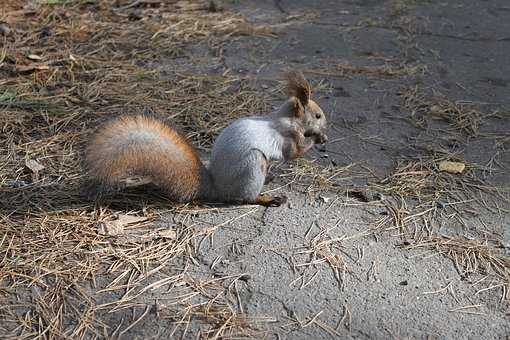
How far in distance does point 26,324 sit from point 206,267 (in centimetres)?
49

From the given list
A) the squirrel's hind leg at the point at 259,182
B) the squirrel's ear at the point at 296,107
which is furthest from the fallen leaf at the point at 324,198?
the squirrel's ear at the point at 296,107

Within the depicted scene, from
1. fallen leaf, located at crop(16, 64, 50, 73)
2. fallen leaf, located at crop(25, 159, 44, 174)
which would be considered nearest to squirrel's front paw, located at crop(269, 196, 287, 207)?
fallen leaf, located at crop(25, 159, 44, 174)

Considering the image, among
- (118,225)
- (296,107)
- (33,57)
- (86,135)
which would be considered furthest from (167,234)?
(33,57)

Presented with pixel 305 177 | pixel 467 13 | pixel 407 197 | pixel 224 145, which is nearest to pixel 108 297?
pixel 224 145

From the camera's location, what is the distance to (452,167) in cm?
226

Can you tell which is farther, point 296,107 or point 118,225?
point 296,107

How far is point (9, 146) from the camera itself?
2.26 m

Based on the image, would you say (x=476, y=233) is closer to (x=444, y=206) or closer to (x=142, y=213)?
(x=444, y=206)

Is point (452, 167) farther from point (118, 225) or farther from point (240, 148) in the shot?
point (118, 225)

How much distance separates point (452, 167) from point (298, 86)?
681 millimetres

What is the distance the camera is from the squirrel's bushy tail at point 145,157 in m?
1.77

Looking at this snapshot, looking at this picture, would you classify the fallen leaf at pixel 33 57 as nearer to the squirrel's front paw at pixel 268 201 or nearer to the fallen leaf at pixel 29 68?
the fallen leaf at pixel 29 68

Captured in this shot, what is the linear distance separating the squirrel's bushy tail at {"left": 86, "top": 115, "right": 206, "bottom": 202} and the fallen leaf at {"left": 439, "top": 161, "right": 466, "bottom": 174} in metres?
0.91

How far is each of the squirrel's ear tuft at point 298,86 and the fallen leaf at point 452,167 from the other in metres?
0.59
